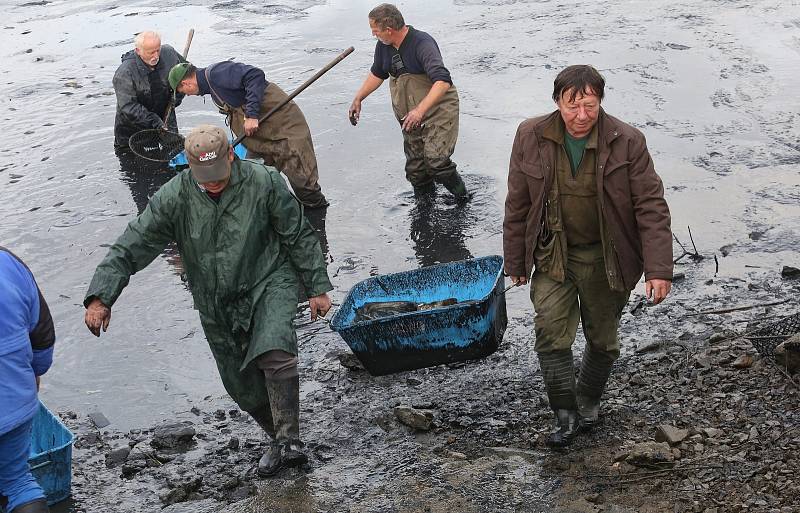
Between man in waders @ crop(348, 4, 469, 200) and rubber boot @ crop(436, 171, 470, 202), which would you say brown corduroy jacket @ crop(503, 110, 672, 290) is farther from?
rubber boot @ crop(436, 171, 470, 202)

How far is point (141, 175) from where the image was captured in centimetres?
1131

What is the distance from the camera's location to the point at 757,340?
5715 millimetres

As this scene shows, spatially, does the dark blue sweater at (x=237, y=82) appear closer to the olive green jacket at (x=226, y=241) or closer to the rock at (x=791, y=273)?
the olive green jacket at (x=226, y=241)

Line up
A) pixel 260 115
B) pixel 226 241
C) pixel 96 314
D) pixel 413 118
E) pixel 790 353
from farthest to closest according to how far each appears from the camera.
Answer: pixel 260 115
pixel 413 118
pixel 790 353
pixel 226 241
pixel 96 314

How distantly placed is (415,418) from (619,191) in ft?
5.90

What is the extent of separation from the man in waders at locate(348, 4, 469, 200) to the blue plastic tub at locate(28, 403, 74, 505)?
4299 millimetres

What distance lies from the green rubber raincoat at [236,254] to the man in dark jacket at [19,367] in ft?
2.51

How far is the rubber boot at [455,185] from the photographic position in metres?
9.23

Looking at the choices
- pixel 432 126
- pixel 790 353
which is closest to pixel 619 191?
pixel 790 353

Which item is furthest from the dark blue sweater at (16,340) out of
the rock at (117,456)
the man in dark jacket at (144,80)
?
the man in dark jacket at (144,80)

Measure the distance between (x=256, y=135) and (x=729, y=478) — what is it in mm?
5897

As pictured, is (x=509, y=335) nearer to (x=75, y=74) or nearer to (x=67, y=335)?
(x=67, y=335)

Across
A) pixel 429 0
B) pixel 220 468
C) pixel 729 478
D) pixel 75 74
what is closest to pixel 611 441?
pixel 729 478

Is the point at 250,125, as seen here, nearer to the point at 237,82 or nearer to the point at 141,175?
the point at 237,82
